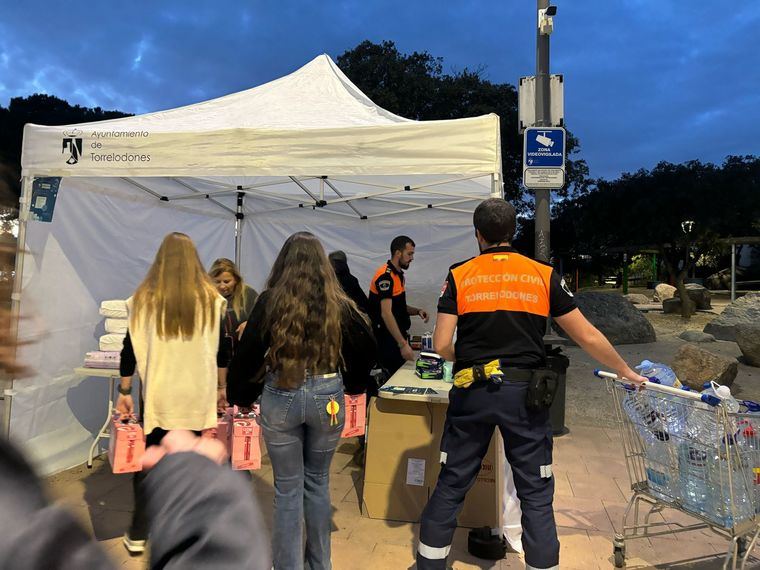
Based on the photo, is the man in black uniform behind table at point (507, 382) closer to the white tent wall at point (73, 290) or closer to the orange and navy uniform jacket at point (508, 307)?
the orange and navy uniform jacket at point (508, 307)

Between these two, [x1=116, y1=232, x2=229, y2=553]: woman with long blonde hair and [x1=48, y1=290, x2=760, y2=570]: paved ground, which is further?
[x1=48, y1=290, x2=760, y2=570]: paved ground

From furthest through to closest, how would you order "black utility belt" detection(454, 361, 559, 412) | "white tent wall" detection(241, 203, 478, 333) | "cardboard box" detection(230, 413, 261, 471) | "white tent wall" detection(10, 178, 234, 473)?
1. "white tent wall" detection(241, 203, 478, 333)
2. "white tent wall" detection(10, 178, 234, 473)
3. "cardboard box" detection(230, 413, 261, 471)
4. "black utility belt" detection(454, 361, 559, 412)

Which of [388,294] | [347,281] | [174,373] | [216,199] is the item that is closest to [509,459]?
[174,373]

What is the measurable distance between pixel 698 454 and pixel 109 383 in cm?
451

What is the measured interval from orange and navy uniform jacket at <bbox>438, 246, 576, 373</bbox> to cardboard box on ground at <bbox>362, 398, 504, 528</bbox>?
101cm

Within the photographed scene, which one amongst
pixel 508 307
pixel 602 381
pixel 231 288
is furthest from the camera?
pixel 602 381

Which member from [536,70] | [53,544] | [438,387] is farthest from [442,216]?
[53,544]

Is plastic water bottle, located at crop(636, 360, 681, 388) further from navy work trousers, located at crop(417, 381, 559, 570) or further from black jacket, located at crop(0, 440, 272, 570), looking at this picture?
black jacket, located at crop(0, 440, 272, 570)

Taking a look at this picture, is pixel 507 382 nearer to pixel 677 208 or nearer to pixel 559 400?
pixel 559 400

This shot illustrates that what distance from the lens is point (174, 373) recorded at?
287 centimetres

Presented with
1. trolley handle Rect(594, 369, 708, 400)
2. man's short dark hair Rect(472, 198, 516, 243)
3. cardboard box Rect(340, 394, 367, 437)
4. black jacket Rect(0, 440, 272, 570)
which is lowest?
cardboard box Rect(340, 394, 367, 437)

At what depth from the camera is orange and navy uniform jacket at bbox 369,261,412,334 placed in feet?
16.0

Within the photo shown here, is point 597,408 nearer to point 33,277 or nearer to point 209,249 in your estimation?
point 209,249

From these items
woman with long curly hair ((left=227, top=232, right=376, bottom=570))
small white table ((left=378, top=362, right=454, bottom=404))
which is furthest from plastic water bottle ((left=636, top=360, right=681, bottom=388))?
woman with long curly hair ((left=227, top=232, right=376, bottom=570))
